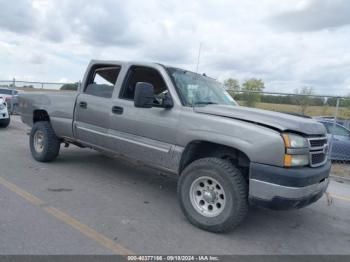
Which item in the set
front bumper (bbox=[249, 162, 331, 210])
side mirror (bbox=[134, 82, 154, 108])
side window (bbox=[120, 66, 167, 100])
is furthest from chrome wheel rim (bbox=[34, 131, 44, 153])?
front bumper (bbox=[249, 162, 331, 210])

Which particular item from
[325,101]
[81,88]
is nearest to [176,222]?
[81,88]

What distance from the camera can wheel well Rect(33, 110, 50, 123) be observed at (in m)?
7.07

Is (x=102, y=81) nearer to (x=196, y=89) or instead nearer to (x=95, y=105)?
(x=95, y=105)

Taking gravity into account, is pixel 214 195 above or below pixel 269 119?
below

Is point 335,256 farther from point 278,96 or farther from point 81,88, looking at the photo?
point 278,96

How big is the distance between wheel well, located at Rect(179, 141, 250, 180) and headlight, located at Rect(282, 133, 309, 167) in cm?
51

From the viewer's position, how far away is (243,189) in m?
3.96

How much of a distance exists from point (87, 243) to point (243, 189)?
1.76 m

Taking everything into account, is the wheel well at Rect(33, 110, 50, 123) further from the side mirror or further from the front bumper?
the front bumper

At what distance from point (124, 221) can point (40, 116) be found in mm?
3855

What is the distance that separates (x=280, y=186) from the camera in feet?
12.1

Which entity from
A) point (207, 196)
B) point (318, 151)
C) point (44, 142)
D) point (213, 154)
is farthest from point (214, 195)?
point (44, 142)

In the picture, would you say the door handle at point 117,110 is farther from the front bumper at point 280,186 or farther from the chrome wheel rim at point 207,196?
the front bumper at point 280,186

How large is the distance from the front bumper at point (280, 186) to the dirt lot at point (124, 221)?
0.53 meters
